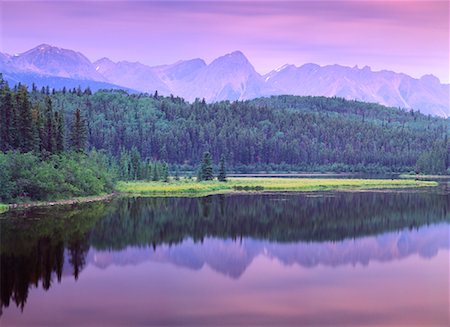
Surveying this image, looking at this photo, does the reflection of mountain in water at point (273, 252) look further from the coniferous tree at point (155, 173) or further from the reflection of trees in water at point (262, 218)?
the coniferous tree at point (155, 173)

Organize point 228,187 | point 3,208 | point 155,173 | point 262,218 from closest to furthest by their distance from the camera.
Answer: point 3,208 → point 262,218 → point 228,187 → point 155,173

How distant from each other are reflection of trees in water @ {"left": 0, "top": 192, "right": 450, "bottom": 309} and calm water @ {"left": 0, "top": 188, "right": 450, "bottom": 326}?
13 centimetres

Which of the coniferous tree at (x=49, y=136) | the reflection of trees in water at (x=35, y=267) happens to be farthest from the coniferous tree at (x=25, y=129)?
the reflection of trees in water at (x=35, y=267)

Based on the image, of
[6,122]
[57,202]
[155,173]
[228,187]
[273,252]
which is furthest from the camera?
[155,173]

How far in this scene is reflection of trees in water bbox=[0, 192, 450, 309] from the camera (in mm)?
41803

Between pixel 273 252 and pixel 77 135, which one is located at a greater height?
pixel 77 135

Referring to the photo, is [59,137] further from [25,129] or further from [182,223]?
[182,223]

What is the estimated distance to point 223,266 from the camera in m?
44.0

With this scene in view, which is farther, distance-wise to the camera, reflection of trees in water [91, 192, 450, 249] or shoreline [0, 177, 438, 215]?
shoreline [0, 177, 438, 215]

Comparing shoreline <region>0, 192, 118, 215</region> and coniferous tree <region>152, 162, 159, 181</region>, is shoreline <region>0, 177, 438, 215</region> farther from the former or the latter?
coniferous tree <region>152, 162, 159, 181</region>

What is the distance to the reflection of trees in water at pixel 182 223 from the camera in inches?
1646

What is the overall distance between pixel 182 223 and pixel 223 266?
64.1 ft

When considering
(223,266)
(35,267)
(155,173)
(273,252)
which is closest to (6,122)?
(155,173)

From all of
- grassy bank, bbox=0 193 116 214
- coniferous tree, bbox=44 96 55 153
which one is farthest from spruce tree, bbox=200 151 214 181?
coniferous tree, bbox=44 96 55 153
